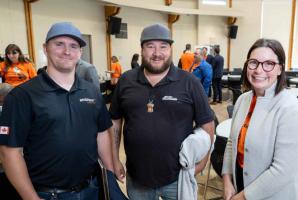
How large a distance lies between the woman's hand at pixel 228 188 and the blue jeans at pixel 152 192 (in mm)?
287

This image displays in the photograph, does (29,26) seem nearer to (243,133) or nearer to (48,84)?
(48,84)

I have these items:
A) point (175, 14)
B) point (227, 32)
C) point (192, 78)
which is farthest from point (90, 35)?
point (192, 78)

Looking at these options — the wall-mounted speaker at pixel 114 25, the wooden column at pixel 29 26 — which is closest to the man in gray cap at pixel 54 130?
the wooden column at pixel 29 26

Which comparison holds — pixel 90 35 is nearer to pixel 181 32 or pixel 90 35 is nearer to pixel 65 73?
pixel 181 32

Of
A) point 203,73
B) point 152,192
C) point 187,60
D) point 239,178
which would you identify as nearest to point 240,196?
point 239,178

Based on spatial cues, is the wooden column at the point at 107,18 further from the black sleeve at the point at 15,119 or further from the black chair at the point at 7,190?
the black sleeve at the point at 15,119

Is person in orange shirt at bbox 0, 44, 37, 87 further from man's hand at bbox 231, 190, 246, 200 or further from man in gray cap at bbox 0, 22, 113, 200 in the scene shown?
man's hand at bbox 231, 190, 246, 200

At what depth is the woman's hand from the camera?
153 cm

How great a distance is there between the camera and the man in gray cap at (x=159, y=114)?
5.24 ft

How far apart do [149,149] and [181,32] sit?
980 cm

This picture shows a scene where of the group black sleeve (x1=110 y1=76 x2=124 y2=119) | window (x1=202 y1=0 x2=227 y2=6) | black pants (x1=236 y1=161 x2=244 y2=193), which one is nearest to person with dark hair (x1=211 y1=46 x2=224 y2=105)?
window (x1=202 y1=0 x2=227 y2=6)

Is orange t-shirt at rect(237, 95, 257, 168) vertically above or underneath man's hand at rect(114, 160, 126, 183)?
above

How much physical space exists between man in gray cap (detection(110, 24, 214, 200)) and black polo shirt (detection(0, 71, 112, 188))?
289mm

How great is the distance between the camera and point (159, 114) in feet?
5.25
